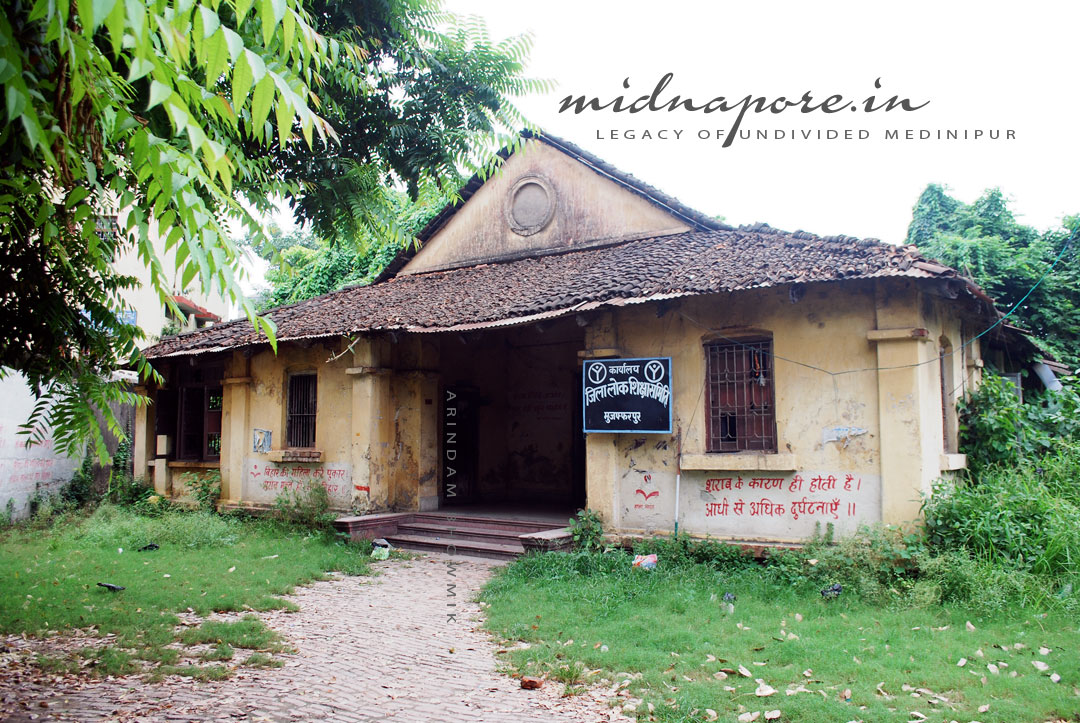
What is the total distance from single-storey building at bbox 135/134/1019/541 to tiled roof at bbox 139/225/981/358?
0.06 meters

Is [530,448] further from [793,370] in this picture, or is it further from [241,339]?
[793,370]

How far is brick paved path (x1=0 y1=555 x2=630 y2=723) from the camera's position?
4883 millimetres

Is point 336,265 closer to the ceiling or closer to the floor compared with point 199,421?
closer to the ceiling

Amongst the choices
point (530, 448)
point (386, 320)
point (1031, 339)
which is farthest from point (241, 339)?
point (1031, 339)

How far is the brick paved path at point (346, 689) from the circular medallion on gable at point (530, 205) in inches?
342

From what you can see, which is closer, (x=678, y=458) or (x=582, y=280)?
(x=678, y=458)

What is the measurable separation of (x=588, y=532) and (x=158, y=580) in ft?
17.0

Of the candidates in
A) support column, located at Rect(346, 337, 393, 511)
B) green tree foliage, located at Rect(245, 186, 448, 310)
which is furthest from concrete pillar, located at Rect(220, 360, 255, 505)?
green tree foliage, located at Rect(245, 186, 448, 310)

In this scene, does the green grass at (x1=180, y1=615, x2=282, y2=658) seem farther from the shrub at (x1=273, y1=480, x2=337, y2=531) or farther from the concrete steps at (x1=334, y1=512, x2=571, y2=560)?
the shrub at (x1=273, y1=480, x2=337, y2=531)

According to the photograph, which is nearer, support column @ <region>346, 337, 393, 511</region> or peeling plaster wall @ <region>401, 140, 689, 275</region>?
support column @ <region>346, 337, 393, 511</region>

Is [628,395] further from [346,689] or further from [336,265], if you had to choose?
[336,265]

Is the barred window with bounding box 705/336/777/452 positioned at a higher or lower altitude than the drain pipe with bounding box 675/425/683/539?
higher

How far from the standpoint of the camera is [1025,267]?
1683 cm

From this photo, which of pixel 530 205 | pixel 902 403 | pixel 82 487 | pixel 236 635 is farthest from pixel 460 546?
pixel 82 487
